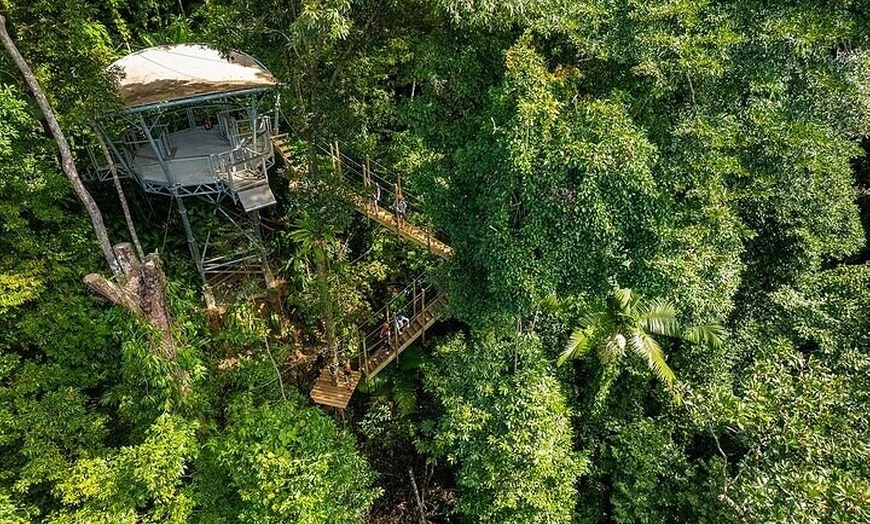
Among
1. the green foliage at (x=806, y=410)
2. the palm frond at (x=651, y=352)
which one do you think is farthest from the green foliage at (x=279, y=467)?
the green foliage at (x=806, y=410)

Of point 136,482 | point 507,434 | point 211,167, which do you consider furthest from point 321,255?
A: point 507,434

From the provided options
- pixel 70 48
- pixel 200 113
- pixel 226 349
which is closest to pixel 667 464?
pixel 226 349

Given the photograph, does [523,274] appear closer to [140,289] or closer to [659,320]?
[659,320]

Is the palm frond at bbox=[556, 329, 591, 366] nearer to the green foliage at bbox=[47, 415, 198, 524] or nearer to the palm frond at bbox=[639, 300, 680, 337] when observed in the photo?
the palm frond at bbox=[639, 300, 680, 337]

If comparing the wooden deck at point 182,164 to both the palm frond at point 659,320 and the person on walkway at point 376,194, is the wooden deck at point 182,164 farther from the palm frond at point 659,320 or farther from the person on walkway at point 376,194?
the palm frond at point 659,320

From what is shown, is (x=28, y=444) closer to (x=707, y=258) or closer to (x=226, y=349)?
(x=226, y=349)
